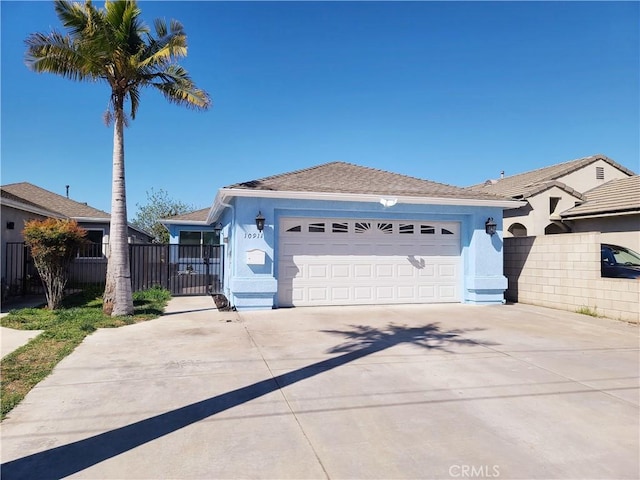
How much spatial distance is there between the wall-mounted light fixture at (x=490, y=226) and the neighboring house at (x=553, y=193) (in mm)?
3299

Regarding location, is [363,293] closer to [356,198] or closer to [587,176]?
[356,198]

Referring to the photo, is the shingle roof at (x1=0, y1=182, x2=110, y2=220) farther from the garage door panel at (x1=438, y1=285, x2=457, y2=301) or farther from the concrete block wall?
the concrete block wall

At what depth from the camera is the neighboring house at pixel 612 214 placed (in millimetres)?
13094

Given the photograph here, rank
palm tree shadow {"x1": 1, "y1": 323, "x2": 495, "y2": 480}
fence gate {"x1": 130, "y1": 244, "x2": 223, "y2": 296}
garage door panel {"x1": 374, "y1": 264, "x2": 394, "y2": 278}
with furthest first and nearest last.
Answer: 1. fence gate {"x1": 130, "y1": 244, "x2": 223, "y2": 296}
2. garage door panel {"x1": 374, "y1": 264, "x2": 394, "y2": 278}
3. palm tree shadow {"x1": 1, "y1": 323, "x2": 495, "y2": 480}

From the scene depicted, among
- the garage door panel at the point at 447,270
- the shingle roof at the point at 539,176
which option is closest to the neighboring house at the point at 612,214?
the shingle roof at the point at 539,176

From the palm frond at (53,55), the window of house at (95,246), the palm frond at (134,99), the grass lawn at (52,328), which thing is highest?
the palm frond at (53,55)

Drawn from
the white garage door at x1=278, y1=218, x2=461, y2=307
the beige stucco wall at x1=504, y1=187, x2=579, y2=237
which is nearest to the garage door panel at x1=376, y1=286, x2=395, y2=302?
the white garage door at x1=278, y1=218, x2=461, y2=307

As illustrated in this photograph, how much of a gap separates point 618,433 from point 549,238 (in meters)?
8.58

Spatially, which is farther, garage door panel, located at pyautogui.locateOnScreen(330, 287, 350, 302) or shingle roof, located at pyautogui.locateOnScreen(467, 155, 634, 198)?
shingle roof, located at pyautogui.locateOnScreen(467, 155, 634, 198)

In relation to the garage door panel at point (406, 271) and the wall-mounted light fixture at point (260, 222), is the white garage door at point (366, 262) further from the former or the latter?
the wall-mounted light fixture at point (260, 222)

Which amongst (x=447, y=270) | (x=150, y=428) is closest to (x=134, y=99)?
(x=150, y=428)

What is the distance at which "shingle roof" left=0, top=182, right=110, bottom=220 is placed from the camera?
18186mm

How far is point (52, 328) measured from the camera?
25.2 feet

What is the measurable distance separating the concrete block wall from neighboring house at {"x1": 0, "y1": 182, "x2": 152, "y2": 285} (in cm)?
1242
